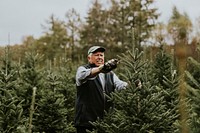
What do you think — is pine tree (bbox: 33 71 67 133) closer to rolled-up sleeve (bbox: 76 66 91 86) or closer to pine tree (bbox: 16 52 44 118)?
pine tree (bbox: 16 52 44 118)

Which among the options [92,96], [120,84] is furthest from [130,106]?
[92,96]

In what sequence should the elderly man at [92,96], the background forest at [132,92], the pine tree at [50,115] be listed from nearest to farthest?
the background forest at [132,92] → the elderly man at [92,96] → the pine tree at [50,115]

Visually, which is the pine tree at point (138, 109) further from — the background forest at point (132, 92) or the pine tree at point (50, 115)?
the pine tree at point (50, 115)

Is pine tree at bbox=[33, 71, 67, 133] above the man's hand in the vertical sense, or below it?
below

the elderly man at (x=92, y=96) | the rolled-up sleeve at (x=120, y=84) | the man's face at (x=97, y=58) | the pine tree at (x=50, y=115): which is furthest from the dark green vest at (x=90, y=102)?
the pine tree at (x=50, y=115)

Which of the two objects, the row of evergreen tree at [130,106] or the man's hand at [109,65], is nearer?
the row of evergreen tree at [130,106]

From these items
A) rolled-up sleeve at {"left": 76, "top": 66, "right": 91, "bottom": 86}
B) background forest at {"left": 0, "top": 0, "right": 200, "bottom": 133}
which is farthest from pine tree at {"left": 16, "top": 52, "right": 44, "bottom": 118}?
rolled-up sleeve at {"left": 76, "top": 66, "right": 91, "bottom": 86}

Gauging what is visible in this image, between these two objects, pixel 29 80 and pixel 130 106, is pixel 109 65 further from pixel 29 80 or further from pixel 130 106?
pixel 29 80

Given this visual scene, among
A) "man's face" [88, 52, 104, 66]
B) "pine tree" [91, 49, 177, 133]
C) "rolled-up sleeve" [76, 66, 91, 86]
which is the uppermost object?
"man's face" [88, 52, 104, 66]

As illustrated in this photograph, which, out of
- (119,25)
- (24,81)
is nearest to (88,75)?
(24,81)

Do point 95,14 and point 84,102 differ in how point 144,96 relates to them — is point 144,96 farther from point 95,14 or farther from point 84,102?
point 95,14

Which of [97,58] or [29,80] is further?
[29,80]

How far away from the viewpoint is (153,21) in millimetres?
32875

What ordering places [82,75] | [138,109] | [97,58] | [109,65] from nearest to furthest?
[109,65] → [138,109] → [82,75] → [97,58]
